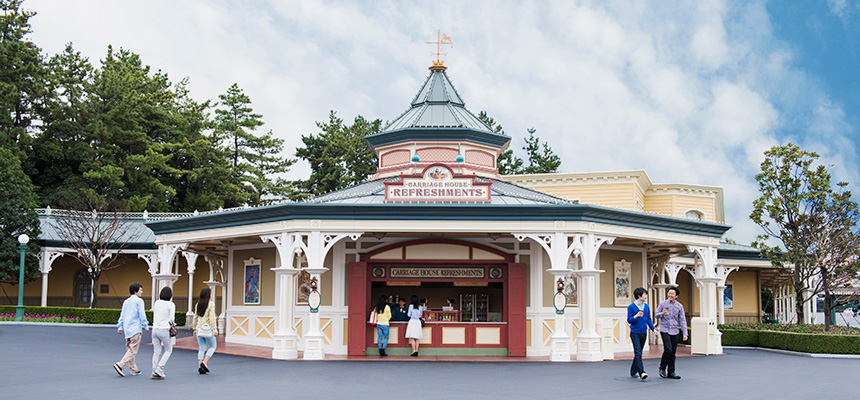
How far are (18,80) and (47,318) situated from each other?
20162mm

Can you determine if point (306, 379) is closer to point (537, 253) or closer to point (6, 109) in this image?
point (537, 253)

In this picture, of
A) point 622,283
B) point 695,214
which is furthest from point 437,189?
Result: point 695,214

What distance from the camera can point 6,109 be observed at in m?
43.0

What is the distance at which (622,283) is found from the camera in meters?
21.9

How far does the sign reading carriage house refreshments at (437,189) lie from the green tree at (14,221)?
20592mm

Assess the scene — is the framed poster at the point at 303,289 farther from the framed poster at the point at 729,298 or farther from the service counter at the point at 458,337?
the framed poster at the point at 729,298

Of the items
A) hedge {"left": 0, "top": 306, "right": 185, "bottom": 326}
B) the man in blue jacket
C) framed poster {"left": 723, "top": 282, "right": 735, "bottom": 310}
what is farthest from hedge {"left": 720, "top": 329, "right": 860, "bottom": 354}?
hedge {"left": 0, "top": 306, "right": 185, "bottom": 326}

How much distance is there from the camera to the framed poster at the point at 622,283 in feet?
71.2

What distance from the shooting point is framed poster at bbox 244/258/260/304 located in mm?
22172

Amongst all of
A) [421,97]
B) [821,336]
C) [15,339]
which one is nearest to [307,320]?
[15,339]

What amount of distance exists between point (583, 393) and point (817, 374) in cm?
646

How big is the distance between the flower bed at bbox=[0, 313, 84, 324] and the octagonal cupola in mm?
14251

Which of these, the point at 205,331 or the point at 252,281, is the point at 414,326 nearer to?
the point at 252,281

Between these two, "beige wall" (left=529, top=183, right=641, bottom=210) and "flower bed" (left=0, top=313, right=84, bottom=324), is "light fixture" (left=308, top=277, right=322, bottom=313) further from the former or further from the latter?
"flower bed" (left=0, top=313, right=84, bottom=324)
